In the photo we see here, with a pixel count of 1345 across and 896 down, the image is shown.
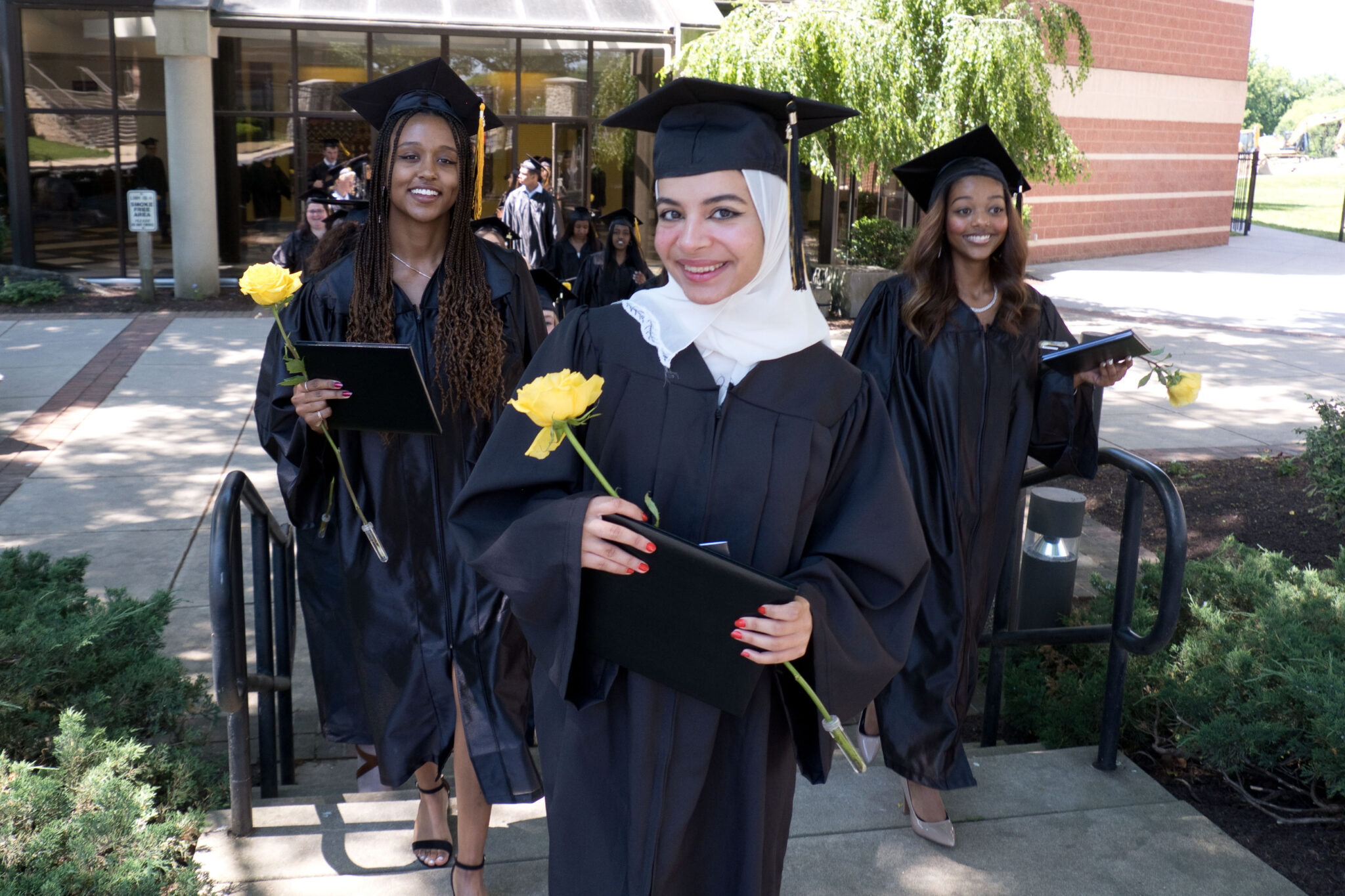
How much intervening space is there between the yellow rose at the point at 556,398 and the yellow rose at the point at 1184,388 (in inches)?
92.4

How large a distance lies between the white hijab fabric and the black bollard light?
323 centimetres

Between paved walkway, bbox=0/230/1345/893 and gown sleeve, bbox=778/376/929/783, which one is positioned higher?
gown sleeve, bbox=778/376/929/783

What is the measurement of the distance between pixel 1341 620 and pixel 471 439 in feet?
9.58

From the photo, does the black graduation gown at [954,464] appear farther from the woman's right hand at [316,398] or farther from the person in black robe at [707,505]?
the woman's right hand at [316,398]

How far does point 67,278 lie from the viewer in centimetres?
1499

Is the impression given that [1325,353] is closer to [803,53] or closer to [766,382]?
[803,53]

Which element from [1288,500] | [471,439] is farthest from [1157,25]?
[471,439]

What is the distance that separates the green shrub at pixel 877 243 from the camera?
15.3 m

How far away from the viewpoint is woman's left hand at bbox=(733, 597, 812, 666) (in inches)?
72.4

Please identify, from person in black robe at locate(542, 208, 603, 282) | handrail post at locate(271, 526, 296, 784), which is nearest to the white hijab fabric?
handrail post at locate(271, 526, 296, 784)

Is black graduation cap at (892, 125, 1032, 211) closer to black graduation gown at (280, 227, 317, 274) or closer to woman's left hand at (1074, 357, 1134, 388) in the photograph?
woman's left hand at (1074, 357, 1134, 388)

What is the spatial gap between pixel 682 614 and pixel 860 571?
383 mm

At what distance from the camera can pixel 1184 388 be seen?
11.6 feet

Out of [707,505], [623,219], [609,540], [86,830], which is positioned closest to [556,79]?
[623,219]
